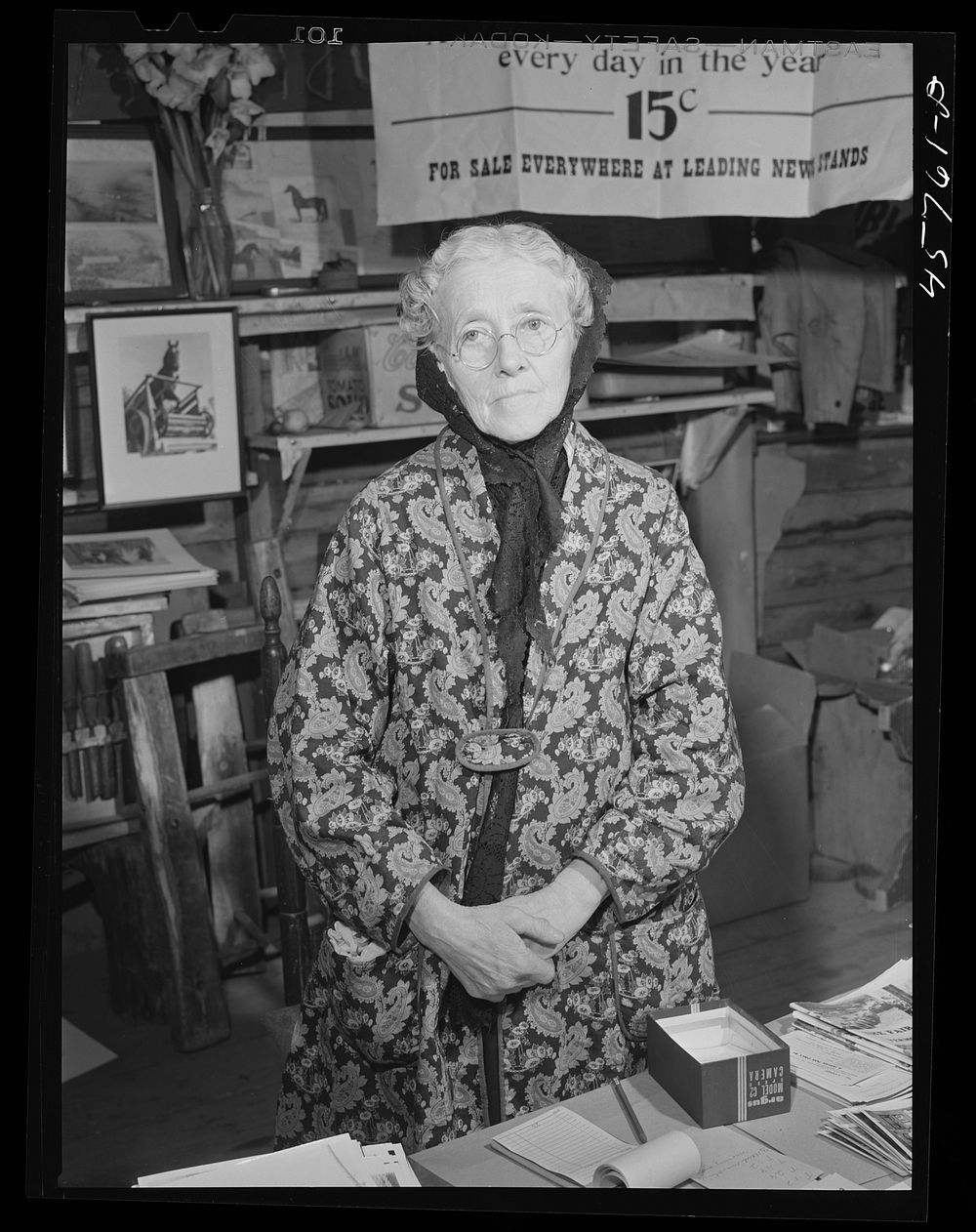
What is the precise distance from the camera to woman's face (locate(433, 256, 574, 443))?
1868 mm

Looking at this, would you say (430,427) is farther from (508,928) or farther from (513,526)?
(508,928)

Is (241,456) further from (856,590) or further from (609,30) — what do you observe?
(856,590)

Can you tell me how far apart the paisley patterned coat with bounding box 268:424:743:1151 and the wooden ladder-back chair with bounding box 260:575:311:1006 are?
42 cm

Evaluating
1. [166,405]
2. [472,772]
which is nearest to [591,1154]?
[472,772]

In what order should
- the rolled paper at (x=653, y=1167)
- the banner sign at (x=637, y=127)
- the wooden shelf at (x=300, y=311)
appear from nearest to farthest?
1. the rolled paper at (x=653, y=1167)
2. the banner sign at (x=637, y=127)
3. the wooden shelf at (x=300, y=311)

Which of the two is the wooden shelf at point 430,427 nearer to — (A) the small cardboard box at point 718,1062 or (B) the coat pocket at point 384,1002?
(B) the coat pocket at point 384,1002

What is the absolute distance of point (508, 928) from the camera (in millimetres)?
1914

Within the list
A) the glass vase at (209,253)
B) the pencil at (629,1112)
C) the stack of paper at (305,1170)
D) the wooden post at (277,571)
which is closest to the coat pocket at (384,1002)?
the stack of paper at (305,1170)

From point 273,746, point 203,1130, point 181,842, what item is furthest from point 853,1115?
point 181,842

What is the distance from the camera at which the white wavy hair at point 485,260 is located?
73.9 inches

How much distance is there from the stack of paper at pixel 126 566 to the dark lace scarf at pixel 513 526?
84cm

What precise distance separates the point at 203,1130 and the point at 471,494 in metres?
1.12

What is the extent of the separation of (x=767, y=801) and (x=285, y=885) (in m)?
1.18

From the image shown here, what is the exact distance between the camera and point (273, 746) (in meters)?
2.04
